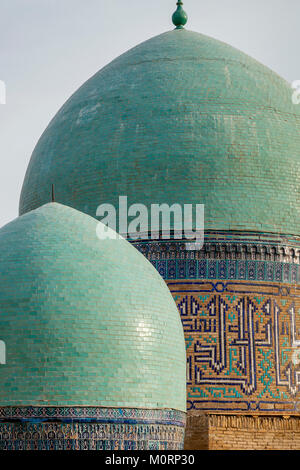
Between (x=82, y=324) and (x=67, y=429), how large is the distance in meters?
1.20

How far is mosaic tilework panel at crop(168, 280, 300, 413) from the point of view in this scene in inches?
628

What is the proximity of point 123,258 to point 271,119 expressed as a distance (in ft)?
16.4

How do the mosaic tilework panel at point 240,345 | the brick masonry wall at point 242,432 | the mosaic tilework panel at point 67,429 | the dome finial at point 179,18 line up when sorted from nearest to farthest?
the mosaic tilework panel at point 67,429
the brick masonry wall at point 242,432
the mosaic tilework panel at point 240,345
the dome finial at point 179,18

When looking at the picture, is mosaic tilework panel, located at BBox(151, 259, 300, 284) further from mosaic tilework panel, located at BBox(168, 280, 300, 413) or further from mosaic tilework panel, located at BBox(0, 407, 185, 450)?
mosaic tilework panel, located at BBox(0, 407, 185, 450)

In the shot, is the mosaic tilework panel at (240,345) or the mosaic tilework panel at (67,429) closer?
the mosaic tilework panel at (67,429)

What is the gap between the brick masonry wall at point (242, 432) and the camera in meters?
15.3

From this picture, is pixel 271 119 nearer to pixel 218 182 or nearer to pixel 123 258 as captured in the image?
pixel 218 182

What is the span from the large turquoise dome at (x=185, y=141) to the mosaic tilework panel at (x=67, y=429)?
4.88 meters

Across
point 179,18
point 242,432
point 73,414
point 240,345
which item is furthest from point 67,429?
point 179,18

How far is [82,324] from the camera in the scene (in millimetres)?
12688

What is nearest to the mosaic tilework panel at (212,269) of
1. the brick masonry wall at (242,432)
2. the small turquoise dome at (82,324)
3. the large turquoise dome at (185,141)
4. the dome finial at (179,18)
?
the large turquoise dome at (185,141)

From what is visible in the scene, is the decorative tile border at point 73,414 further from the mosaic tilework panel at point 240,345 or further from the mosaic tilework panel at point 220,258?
the mosaic tilework panel at point 220,258

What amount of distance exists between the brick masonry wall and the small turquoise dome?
6.60 feet

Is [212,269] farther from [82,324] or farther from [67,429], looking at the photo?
[67,429]
